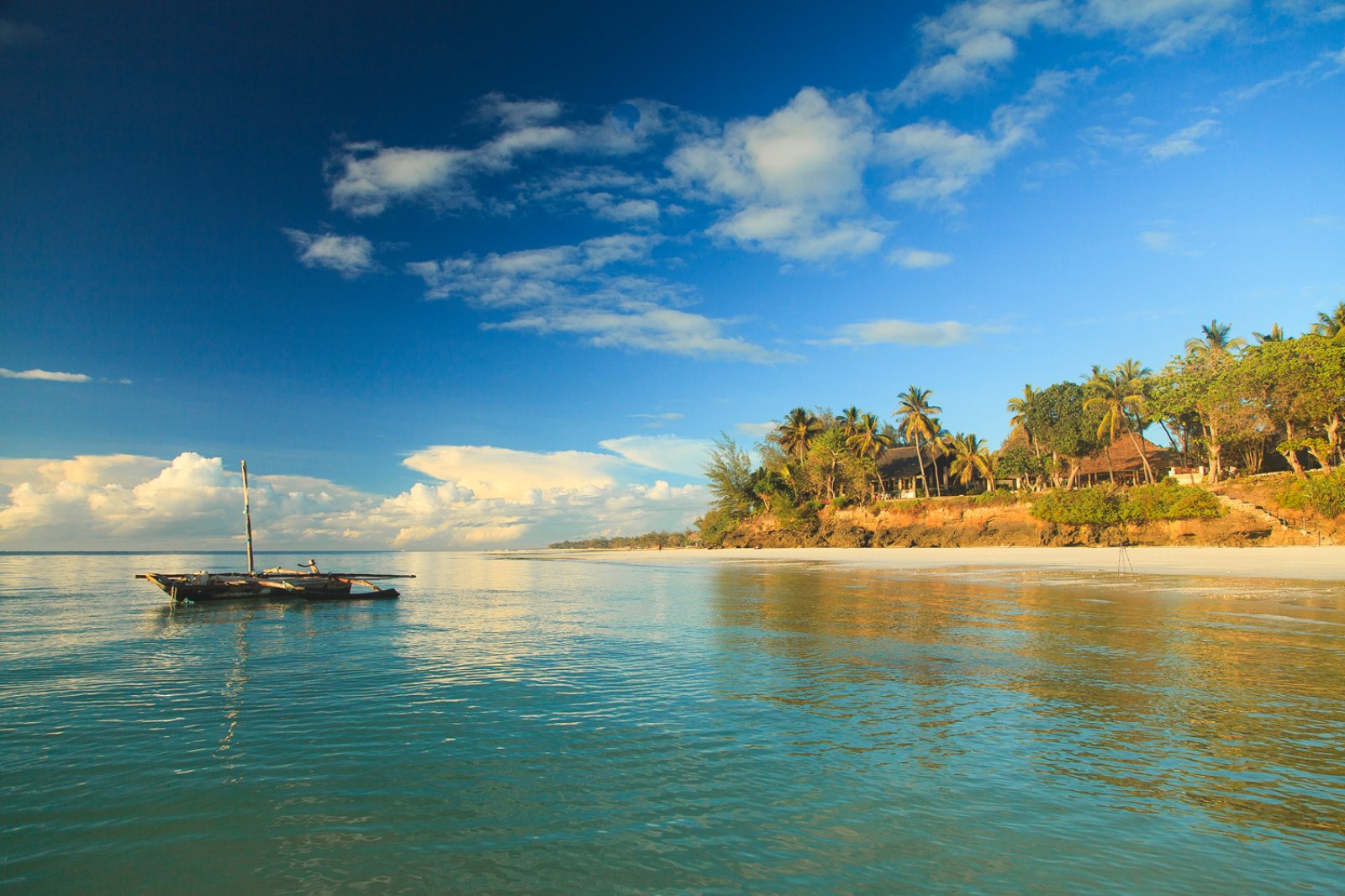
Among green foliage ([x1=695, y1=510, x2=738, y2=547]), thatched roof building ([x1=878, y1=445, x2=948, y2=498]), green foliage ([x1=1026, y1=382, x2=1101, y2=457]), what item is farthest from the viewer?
green foliage ([x1=695, y1=510, x2=738, y2=547])

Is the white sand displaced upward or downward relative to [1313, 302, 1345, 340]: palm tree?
downward

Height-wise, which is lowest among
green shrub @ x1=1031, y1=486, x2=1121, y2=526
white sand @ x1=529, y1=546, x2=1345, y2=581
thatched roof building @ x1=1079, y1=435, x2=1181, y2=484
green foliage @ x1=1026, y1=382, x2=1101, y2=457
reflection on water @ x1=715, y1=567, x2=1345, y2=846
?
white sand @ x1=529, y1=546, x2=1345, y2=581

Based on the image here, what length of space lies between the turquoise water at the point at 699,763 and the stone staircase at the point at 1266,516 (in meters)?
28.6

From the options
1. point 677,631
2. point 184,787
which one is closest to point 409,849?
point 184,787

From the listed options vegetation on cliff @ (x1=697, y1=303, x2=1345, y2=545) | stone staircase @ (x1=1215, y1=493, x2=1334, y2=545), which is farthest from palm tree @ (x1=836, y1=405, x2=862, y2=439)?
stone staircase @ (x1=1215, y1=493, x2=1334, y2=545)

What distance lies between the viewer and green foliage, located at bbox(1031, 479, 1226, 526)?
136 ft

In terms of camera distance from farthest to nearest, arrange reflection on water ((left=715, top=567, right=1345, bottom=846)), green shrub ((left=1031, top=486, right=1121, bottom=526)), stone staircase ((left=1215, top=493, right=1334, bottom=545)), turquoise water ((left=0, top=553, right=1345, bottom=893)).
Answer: green shrub ((left=1031, top=486, right=1121, bottom=526))
stone staircase ((left=1215, top=493, right=1334, bottom=545))
reflection on water ((left=715, top=567, right=1345, bottom=846))
turquoise water ((left=0, top=553, right=1345, bottom=893))

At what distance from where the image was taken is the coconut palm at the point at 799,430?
74312mm

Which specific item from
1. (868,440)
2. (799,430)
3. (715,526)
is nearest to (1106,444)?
(868,440)

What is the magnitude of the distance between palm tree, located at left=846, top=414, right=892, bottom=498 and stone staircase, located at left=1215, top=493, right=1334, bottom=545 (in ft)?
90.8

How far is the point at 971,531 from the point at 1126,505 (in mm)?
11271

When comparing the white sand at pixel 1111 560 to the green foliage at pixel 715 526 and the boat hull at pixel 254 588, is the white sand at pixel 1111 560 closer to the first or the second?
the green foliage at pixel 715 526

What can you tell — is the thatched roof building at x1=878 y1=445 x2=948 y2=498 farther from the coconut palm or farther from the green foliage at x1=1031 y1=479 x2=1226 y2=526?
the green foliage at x1=1031 y1=479 x2=1226 y2=526

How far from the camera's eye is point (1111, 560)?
3703cm
